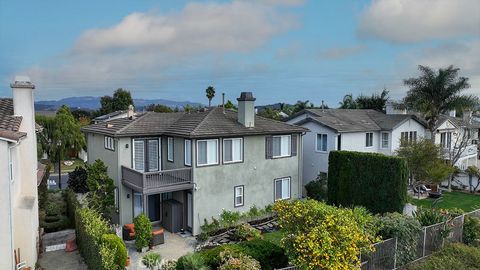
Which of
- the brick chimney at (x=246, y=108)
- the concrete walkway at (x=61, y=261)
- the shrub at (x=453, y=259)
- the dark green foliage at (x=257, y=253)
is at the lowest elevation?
the concrete walkway at (x=61, y=261)

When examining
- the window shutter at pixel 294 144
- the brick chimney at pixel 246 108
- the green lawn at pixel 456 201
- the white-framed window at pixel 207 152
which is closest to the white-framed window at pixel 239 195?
the white-framed window at pixel 207 152

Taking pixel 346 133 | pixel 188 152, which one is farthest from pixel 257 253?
pixel 346 133

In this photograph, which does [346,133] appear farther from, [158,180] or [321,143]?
[158,180]

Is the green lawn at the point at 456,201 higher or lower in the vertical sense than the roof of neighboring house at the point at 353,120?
lower

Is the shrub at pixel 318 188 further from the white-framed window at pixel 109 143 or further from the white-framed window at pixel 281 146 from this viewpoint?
the white-framed window at pixel 109 143

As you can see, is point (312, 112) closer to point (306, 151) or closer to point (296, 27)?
point (306, 151)

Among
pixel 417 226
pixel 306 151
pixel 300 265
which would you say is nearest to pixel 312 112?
pixel 306 151

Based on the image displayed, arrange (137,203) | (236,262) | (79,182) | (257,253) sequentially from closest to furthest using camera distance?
(236,262)
(257,253)
(137,203)
(79,182)
